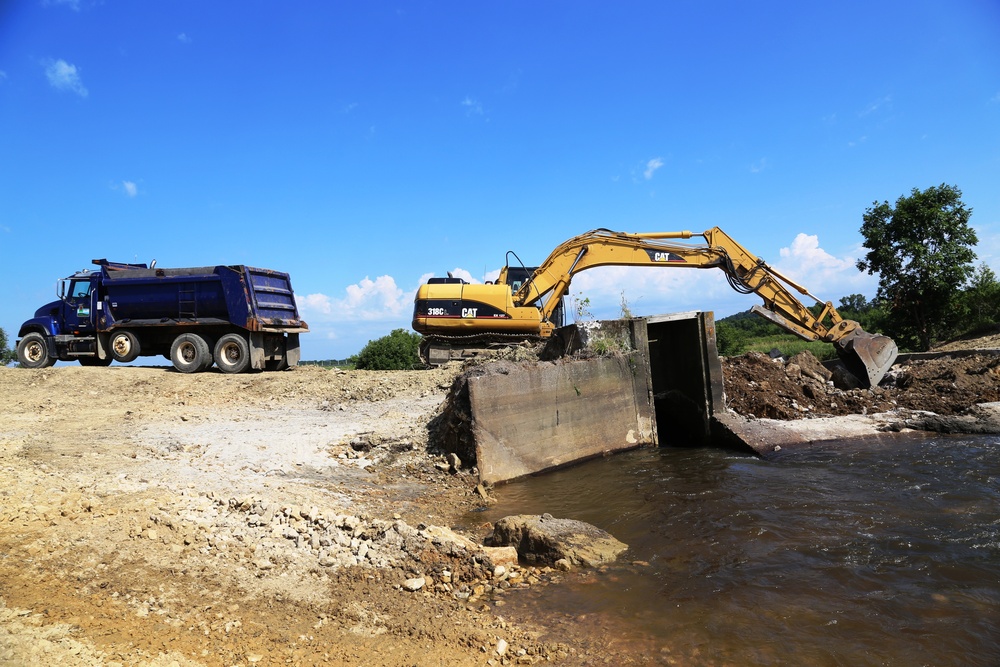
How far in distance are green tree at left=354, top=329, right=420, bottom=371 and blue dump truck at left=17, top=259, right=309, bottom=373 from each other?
4511 millimetres

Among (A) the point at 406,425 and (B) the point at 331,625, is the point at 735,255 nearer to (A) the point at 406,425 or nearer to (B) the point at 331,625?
(A) the point at 406,425

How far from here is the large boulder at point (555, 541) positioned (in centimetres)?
481

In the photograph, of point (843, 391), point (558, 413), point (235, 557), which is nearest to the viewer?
point (235, 557)

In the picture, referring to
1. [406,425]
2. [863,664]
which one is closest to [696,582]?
[863,664]

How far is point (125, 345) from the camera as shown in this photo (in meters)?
15.2

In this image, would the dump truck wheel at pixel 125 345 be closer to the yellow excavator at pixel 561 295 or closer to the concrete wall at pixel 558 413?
the yellow excavator at pixel 561 295

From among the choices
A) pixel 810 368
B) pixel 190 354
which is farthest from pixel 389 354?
pixel 810 368

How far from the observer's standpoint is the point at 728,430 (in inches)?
382

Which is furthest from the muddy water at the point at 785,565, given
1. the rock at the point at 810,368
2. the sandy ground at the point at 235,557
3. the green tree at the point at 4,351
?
the green tree at the point at 4,351

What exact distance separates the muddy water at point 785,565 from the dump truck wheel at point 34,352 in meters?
14.0

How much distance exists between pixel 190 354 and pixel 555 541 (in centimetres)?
1287

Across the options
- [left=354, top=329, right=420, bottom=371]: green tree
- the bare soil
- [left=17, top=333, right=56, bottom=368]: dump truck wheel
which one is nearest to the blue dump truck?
[left=17, top=333, right=56, bottom=368]: dump truck wheel

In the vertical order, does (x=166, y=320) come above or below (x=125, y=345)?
above

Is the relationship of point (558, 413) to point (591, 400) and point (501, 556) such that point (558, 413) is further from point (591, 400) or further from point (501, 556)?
point (501, 556)
